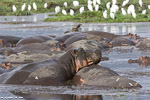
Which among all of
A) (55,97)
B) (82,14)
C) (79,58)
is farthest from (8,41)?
(82,14)

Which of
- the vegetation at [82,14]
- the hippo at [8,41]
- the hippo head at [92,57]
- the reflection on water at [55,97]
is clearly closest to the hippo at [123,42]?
the hippo at [8,41]

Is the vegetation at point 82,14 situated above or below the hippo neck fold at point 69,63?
below

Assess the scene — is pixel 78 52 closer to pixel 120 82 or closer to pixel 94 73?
pixel 94 73

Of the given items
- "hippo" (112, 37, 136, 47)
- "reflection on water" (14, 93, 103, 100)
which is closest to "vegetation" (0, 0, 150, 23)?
"hippo" (112, 37, 136, 47)

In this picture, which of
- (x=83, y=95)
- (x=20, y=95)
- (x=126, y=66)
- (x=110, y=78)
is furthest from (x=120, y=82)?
(x=126, y=66)

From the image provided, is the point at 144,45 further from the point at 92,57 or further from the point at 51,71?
the point at 51,71

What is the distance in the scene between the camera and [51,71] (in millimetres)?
10953

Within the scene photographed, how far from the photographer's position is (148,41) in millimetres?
18750

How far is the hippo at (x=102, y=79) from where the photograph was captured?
10.1 m

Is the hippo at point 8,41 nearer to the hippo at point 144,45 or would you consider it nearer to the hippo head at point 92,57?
the hippo at point 144,45

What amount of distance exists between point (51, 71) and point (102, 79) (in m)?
1.15

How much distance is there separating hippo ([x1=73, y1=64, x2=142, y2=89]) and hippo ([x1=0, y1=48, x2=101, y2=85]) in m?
0.27

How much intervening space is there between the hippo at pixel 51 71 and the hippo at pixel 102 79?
0.27m

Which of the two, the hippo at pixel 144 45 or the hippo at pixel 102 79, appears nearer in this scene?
the hippo at pixel 102 79
